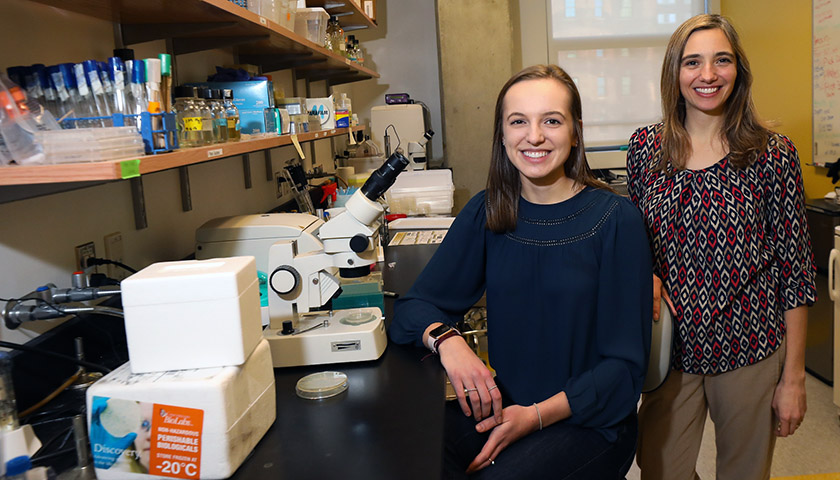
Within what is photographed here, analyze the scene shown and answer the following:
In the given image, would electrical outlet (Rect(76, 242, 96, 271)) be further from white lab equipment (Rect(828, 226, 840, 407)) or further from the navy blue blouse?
white lab equipment (Rect(828, 226, 840, 407))

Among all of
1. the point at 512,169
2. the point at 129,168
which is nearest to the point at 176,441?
the point at 129,168

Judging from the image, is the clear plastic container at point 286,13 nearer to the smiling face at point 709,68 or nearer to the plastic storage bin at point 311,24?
the plastic storage bin at point 311,24

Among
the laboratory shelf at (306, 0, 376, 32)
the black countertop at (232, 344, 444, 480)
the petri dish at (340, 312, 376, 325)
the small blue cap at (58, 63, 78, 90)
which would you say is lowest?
the black countertop at (232, 344, 444, 480)

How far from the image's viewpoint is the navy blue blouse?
57.6 inches

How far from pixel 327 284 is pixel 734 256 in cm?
103

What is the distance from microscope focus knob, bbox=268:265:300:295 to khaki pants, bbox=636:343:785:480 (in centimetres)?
102

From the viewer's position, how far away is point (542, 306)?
1552 mm

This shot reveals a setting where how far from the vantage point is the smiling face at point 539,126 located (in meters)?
1.54

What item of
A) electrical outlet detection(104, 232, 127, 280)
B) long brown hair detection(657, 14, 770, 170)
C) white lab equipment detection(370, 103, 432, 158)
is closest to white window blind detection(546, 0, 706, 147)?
white lab equipment detection(370, 103, 432, 158)

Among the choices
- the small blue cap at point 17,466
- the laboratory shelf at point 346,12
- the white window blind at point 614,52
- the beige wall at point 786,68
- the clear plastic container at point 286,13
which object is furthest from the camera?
the white window blind at point 614,52

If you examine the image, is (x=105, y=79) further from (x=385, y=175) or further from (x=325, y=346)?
(x=325, y=346)

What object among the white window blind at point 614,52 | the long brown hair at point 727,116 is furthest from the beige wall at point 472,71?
the long brown hair at point 727,116

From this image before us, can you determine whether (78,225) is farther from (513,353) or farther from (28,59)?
(513,353)

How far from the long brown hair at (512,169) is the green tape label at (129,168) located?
82 cm
